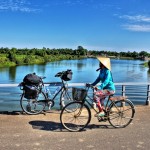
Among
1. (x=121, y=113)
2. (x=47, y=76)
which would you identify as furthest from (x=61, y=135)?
(x=47, y=76)

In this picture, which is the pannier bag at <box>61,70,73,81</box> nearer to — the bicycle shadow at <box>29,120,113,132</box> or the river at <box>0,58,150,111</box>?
the bicycle shadow at <box>29,120,113,132</box>

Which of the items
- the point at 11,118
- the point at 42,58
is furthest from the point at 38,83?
the point at 42,58

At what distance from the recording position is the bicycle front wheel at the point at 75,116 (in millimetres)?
6937

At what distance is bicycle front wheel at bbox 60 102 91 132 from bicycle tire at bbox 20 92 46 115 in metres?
1.57

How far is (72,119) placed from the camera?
7.30 metres

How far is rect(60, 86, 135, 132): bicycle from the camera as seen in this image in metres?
6.94

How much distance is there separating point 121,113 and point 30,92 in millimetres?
2597

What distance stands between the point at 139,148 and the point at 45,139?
192 centimetres

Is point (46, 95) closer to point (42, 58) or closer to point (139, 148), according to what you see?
point (139, 148)

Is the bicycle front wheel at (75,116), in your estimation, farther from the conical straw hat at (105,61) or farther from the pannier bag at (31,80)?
the pannier bag at (31,80)

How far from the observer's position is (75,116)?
7.28m

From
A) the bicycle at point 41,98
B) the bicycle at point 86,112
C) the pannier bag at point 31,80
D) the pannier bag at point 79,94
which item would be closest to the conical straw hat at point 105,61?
the bicycle at point 86,112

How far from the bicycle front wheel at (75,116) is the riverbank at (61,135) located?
0.18m

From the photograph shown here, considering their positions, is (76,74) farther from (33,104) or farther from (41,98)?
(33,104)
